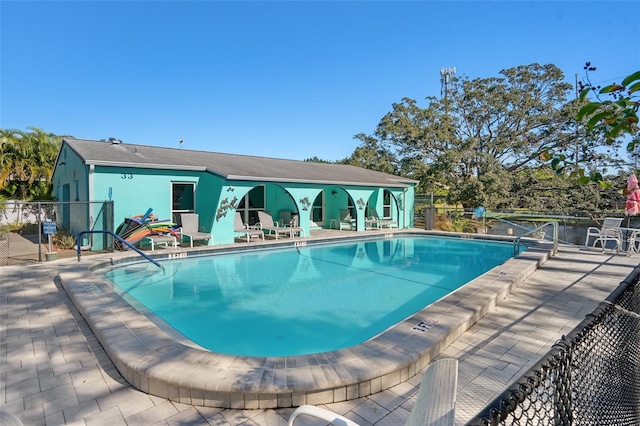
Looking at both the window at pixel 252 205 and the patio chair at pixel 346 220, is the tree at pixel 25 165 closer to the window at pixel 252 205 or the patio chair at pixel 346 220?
the window at pixel 252 205

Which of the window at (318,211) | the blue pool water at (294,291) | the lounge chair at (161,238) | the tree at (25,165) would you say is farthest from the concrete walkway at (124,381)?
the tree at (25,165)

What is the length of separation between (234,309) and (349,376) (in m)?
4.42

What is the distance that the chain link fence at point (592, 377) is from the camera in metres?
1.42

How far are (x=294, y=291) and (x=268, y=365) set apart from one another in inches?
190

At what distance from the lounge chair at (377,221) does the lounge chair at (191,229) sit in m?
9.14

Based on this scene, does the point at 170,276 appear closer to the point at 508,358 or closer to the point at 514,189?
the point at 508,358

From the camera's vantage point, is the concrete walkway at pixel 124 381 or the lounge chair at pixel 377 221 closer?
the concrete walkway at pixel 124 381

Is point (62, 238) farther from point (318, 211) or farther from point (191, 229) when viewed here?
point (318, 211)

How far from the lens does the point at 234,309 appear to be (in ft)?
23.9

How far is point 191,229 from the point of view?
13258 mm

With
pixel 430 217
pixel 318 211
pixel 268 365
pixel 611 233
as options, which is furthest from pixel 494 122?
pixel 268 365

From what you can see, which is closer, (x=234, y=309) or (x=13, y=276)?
(x=234, y=309)

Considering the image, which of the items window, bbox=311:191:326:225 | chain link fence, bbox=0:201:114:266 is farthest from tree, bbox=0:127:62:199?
window, bbox=311:191:326:225

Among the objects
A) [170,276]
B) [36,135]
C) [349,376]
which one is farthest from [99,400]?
[36,135]
